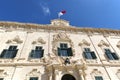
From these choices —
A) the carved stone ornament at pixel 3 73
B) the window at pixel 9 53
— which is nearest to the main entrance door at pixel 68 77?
the carved stone ornament at pixel 3 73

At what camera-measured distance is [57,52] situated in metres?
15.5

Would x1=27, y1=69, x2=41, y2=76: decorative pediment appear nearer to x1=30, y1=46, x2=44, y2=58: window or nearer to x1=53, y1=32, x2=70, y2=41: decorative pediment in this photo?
x1=30, y1=46, x2=44, y2=58: window

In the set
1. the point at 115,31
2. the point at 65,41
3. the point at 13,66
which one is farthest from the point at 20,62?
the point at 115,31

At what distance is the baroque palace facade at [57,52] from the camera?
1305 cm

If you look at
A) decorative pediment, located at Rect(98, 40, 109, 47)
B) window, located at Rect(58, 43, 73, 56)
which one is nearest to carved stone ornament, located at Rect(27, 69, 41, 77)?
window, located at Rect(58, 43, 73, 56)

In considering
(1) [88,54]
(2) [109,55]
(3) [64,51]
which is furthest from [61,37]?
(2) [109,55]

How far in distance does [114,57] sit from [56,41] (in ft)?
23.0

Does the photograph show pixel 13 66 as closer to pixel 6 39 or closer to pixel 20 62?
pixel 20 62

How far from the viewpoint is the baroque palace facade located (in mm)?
13047

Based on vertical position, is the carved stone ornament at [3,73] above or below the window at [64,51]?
below

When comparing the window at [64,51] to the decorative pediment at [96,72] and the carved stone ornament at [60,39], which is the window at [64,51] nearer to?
the carved stone ornament at [60,39]

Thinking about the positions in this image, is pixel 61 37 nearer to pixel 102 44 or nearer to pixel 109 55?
pixel 102 44

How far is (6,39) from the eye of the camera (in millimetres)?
16625

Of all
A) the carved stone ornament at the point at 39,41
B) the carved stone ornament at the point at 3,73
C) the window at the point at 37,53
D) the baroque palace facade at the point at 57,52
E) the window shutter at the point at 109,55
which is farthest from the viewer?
the carved stone ornament at the point at 39,41
